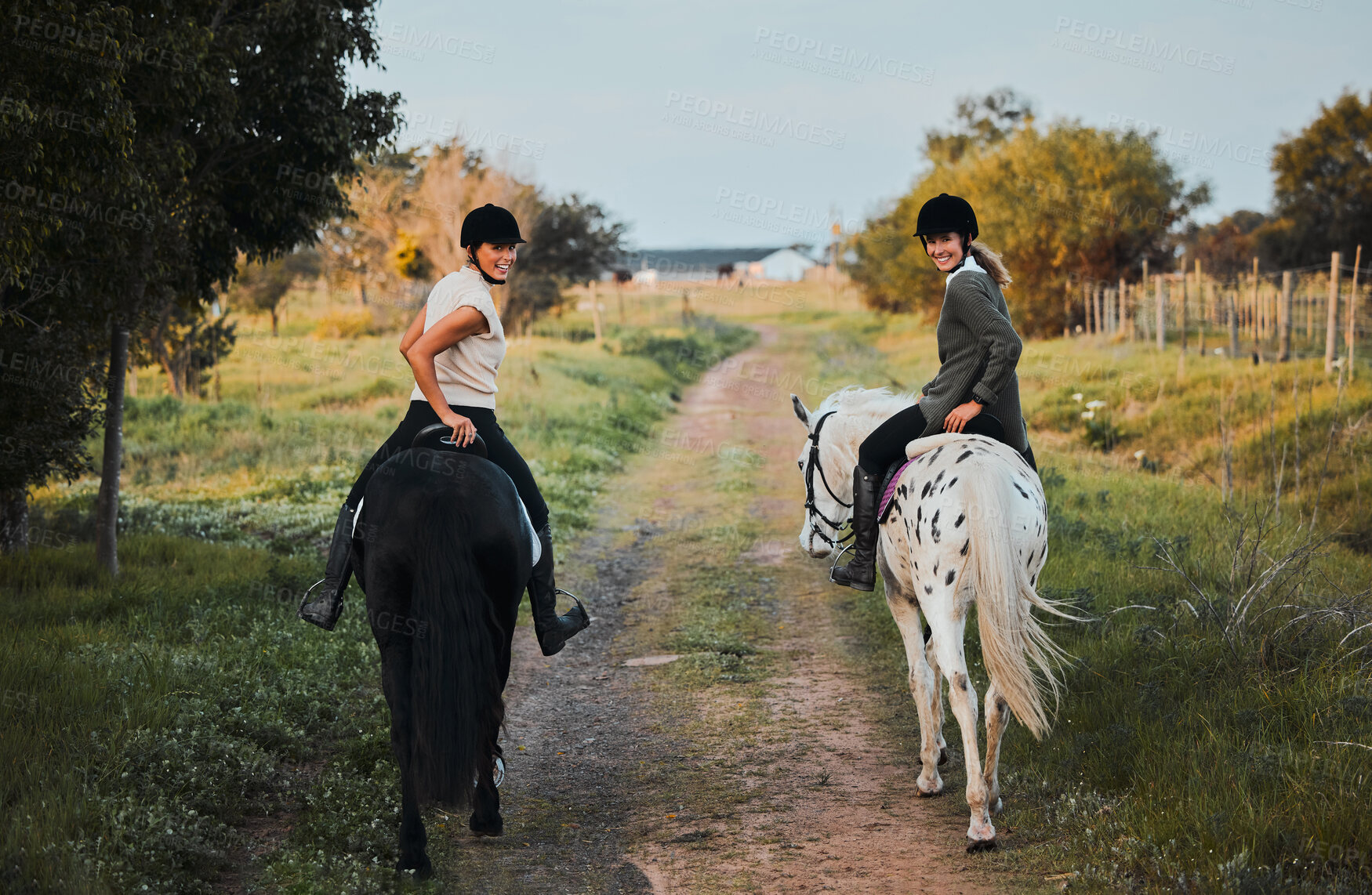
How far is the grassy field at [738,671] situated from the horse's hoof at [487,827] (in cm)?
36

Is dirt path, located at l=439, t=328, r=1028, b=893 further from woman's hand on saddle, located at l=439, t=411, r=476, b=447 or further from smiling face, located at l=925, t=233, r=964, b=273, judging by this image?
smiling face, located at l=925, t=233, r=964, b=273

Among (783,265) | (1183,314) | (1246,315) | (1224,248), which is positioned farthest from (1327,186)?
(783,265)

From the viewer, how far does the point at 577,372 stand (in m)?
24.7

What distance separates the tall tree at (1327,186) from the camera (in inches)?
1405

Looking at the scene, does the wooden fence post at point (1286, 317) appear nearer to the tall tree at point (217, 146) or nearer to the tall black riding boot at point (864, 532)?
the tall black riding boot at point (864, 532)

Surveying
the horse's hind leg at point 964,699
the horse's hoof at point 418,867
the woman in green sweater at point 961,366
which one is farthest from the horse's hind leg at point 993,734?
the horse's hoof at point 418,867

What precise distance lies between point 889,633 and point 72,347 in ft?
22.2

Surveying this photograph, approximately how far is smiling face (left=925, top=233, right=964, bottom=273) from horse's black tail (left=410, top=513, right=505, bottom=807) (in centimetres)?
270

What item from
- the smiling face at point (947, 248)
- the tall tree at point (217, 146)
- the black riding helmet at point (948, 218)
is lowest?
the smiling face at point (947, 248)

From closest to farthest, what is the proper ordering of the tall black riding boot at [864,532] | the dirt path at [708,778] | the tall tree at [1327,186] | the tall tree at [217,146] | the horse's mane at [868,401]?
the dirt path at [708,778] → the tall black riding boot at [864,532] → the horse's mane at [868,401] → the tall tree at [217,146] → the tall tree at [1327,186]

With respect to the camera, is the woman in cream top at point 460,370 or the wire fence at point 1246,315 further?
the wire fence at point 1246,315

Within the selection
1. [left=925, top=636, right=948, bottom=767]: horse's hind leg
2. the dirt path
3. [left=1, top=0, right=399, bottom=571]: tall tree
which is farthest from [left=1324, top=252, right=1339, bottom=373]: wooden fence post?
[left=1, top=0, right=399, bottom=571]: tall tree

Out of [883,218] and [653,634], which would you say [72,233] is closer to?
[653,634]

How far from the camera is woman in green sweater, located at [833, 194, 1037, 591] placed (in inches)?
183
